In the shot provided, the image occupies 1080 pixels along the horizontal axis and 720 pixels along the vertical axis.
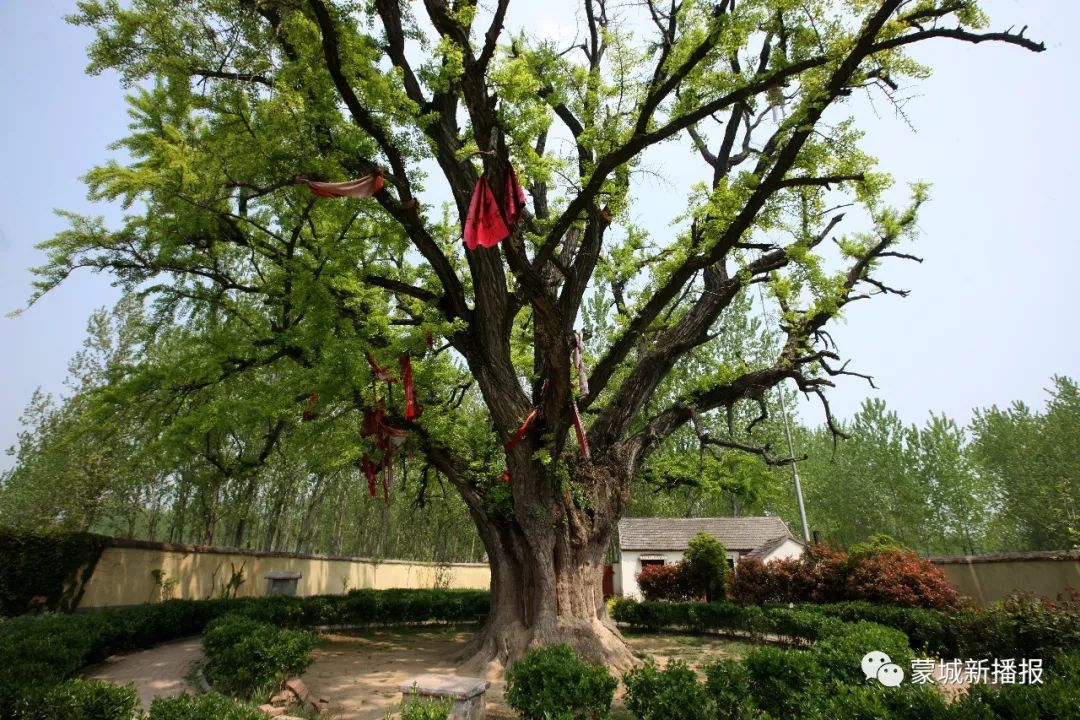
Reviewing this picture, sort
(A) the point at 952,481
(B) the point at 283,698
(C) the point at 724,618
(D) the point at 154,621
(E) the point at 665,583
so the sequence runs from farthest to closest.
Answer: (A) the point at 952,481
(E) the point at 665,583
(C) the point at 724,618
(D) the point at 154,621
(B) the point at 283,698

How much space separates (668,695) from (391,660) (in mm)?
6578

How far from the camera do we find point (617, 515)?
943cm

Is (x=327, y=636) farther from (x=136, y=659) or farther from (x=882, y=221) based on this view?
(x=882, y=221)

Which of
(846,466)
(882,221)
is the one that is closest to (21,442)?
(882,221)

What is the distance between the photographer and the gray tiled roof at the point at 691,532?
2441cm

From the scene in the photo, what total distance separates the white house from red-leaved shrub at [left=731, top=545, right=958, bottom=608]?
7.34 metres

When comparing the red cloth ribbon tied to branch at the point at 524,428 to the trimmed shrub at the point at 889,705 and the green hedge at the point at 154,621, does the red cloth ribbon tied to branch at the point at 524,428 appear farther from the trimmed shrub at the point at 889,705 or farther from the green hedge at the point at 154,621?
the trimmed shrub at the point at 889,705

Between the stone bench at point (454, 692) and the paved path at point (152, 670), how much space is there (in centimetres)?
285

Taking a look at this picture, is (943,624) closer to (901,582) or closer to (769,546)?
(901,582)

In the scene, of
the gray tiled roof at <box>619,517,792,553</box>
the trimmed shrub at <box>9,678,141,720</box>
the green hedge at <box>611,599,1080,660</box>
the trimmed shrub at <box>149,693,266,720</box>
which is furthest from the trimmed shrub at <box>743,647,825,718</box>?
the gray tiled roof at <box>619,517,792,553</box>

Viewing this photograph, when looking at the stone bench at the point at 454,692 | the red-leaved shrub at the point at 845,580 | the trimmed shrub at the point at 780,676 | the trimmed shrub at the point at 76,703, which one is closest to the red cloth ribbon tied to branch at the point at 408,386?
the stone bench at the point at 454,692

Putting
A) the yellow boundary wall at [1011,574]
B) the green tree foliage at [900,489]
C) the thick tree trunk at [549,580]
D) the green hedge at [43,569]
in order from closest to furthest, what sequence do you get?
the thick tree trunk at [549,580] < the green hedge at [43,569] < the yellow boundary wall at [1011,574] < the green tree foliage at [900,489]

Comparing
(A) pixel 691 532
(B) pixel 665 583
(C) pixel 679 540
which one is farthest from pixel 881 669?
(A) pixel 691 532

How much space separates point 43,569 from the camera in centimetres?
914
